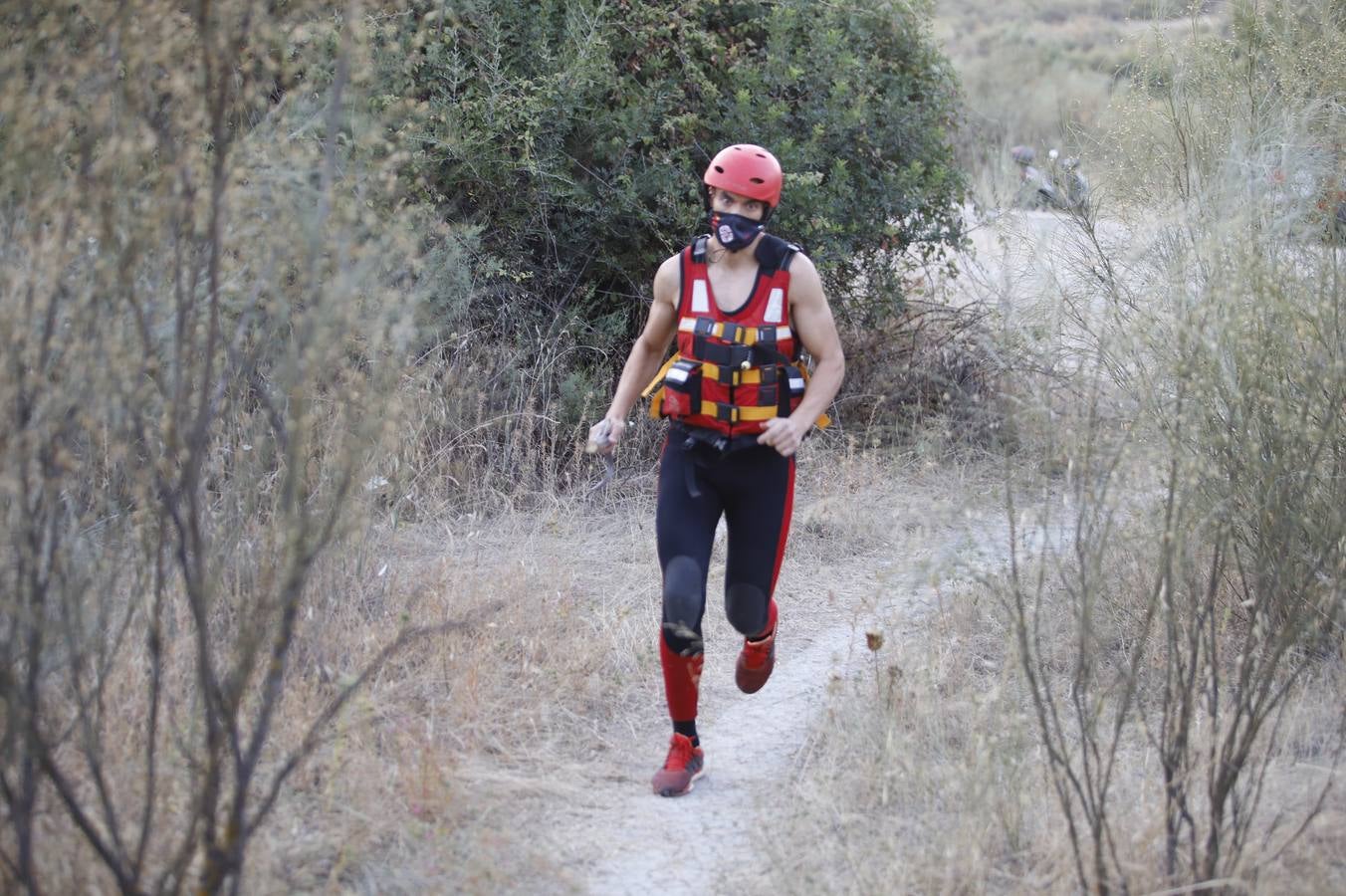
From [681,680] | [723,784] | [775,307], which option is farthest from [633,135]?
[723,784]

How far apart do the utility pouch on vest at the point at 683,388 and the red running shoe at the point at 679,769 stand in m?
1.08

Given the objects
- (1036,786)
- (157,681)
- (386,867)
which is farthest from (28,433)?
(1036,786)

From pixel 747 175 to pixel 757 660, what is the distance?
1.60 metres

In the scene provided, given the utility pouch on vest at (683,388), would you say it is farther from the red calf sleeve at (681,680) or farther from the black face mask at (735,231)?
the red calf sleeve at (681,680)

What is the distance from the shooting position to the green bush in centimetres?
740

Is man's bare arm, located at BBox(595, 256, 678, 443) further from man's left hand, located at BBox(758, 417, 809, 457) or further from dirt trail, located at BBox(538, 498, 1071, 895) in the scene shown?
dirt trail, located at BBox(538, 498, 1071, 895)

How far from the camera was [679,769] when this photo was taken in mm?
4305

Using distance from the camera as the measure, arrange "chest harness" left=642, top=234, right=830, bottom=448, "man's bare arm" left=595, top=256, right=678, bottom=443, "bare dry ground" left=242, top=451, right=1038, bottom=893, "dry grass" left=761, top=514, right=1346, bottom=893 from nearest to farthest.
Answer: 1. "dry grass" left=761, top=514, right=1346, bottom=893
2. "bare dry ground" left=242, top=451, right=1038, bottom=893
3. "chest harness" left=642, top=234, right=830, bottom=448
4. "man's bare arm" left=595, top=256, right=678, bottom=443

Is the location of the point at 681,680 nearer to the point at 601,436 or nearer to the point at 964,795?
the point at 601,436

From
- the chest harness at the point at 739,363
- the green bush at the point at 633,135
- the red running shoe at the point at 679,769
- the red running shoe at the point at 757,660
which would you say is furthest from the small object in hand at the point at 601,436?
the green bush at the point at 633,135

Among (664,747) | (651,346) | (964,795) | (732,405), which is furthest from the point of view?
(664,747)

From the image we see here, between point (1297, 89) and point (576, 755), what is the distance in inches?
160

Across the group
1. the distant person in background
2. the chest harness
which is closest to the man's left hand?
the distant person in background

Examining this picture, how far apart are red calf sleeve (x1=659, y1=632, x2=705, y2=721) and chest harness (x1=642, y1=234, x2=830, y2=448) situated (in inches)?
27.2
